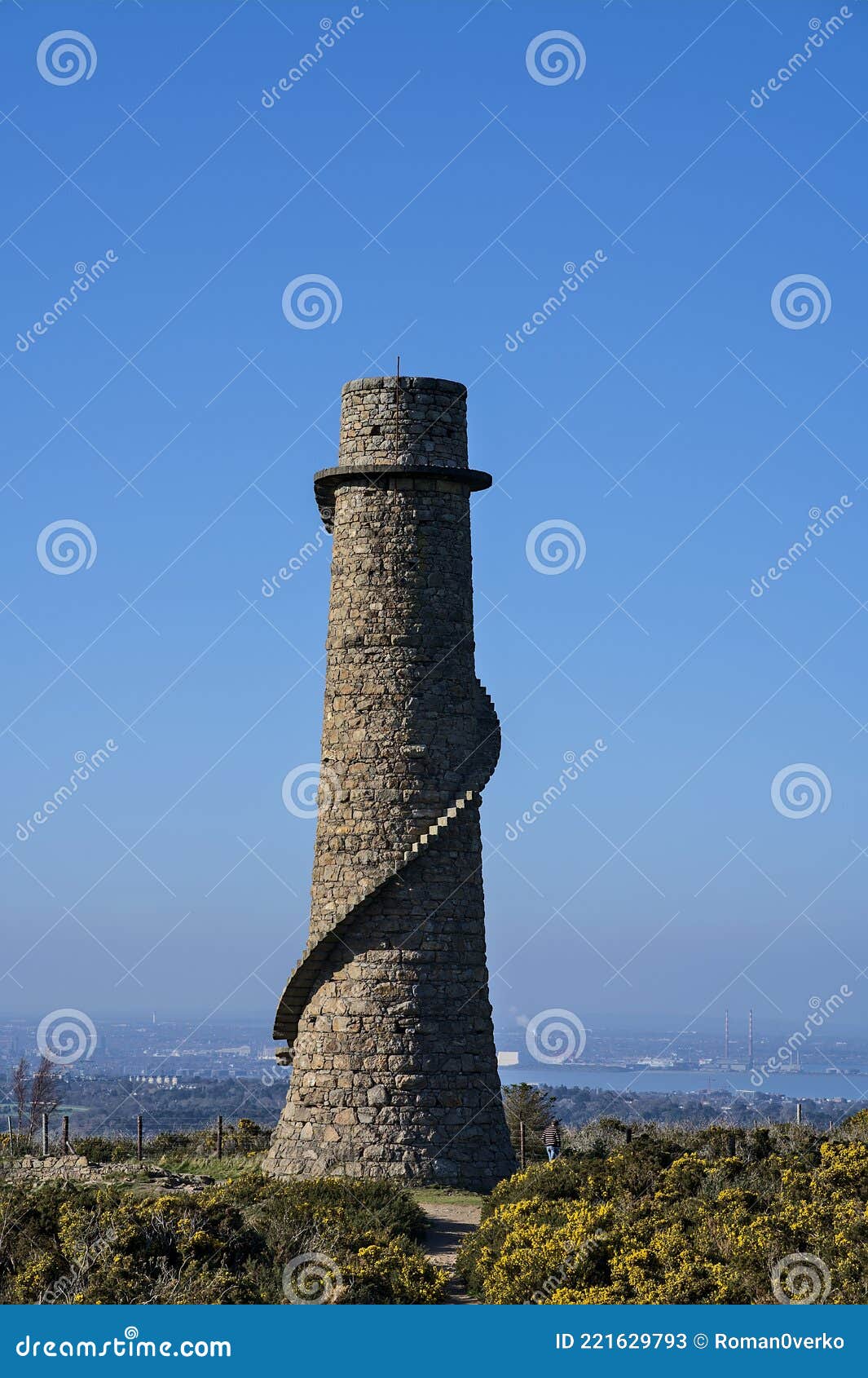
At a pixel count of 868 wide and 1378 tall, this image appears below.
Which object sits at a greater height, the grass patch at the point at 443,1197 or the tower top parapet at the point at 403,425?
the tower top parapet at the point at 403,425

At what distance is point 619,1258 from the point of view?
1528 cm

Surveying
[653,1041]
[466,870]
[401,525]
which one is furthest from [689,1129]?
[653,1041]

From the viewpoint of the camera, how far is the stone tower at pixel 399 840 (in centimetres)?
2175

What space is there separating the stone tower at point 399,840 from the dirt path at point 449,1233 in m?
0.82

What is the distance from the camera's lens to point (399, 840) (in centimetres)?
2214

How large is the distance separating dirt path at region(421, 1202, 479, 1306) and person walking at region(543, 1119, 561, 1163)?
260cm

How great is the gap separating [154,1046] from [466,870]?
110 m

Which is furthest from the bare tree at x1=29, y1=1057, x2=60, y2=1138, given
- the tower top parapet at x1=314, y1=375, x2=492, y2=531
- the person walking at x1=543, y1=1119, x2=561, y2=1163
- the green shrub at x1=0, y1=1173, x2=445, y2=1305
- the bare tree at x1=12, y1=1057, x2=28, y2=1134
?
the green shrub at x1=0, y1=1173, x2=445, y2=1305

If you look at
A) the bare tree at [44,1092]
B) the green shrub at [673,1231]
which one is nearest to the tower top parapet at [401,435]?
the green shrub at [673,1231]

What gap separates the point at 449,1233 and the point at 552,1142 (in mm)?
5667

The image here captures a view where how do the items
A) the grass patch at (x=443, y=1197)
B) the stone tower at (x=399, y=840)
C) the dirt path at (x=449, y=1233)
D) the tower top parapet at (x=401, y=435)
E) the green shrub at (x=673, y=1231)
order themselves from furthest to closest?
the tower top parapet at (x=401, y=435) < the stone tower at (x=399, y=840) < the grass patch at (x=443, y=1197) < the dirt path at (x=449, y=1233) < the green shrub at (x=673, y=1231)

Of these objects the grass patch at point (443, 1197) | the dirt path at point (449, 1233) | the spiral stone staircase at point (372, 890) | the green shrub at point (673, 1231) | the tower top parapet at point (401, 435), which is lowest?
the dirt path at point (449, 1233)

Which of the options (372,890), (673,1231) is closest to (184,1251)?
(673,1231)

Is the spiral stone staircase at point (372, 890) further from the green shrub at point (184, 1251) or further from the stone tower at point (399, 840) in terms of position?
the green shrub at point (184, 1251)
